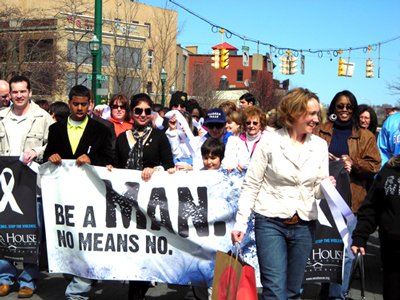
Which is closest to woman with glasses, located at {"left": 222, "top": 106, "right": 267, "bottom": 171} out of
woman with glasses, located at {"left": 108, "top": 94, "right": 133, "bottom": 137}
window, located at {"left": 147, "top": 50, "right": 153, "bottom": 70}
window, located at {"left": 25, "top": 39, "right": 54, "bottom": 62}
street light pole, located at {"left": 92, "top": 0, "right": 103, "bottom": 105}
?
woman with glasses, located at {"left": 108, "top": 94, "right": 133, "bottom": 137}

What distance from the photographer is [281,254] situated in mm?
4090

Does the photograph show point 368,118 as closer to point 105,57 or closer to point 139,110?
point 139,110

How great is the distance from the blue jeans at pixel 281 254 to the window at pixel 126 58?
2341 cm

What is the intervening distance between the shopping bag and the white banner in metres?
1.25

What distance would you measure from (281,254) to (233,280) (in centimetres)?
39

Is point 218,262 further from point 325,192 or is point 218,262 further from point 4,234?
point 4,234

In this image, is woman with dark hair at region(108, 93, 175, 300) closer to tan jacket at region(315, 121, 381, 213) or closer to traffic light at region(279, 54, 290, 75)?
tan jacket at region(315, 121, 381, 213)

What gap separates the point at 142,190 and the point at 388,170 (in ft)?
7.54

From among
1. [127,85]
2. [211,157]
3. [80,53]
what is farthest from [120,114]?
[80,53]

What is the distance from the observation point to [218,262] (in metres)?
4.18

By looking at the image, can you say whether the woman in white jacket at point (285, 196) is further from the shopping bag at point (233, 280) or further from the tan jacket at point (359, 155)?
the tan jacket at point (359, 155)

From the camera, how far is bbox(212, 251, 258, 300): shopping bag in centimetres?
384

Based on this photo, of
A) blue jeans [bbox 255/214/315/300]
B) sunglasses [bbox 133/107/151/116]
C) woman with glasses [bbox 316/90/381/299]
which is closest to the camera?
blue jeans [bbox 255/214/315/300]

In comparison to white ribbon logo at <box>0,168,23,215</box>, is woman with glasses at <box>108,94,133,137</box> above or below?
above
